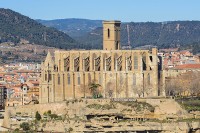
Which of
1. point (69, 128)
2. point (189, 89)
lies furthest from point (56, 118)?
point (189, 89)

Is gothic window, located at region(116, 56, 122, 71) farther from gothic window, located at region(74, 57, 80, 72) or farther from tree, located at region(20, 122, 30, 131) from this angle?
tree, located at region(20, 122, 30, 131)

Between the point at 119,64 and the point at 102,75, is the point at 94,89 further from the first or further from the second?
the point at 119,64

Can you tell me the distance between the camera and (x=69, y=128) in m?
66.9

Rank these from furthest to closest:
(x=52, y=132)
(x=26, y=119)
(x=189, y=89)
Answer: (x=189, y=89), (x=26, y=119), (x=52, y=132)

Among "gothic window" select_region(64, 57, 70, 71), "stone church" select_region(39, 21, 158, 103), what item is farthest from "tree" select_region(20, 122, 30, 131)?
"gothic window" select_region(64, 57, 70, 71)

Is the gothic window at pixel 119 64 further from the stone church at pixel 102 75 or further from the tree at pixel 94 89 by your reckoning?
the tree at pixel 94 89

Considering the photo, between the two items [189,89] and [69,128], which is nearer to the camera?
[69,128]

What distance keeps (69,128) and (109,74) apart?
13576 millimetres

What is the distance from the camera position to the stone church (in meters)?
78.8

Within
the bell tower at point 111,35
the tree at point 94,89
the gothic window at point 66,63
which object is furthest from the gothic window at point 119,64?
the gothic window at point 66,63

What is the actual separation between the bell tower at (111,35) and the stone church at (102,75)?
9.31 feet

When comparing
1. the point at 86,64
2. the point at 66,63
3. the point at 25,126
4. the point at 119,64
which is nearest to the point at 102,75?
the point at 119,64

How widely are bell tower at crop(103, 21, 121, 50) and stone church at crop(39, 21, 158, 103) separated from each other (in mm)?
2837

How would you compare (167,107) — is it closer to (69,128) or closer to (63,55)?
(69,128)
